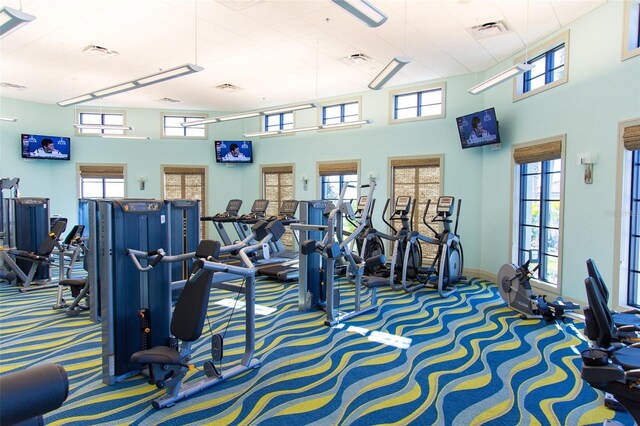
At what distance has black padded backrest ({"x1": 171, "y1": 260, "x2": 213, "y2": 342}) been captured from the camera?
2.99 meters

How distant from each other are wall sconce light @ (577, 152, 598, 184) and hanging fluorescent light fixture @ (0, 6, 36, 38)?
6.48 metres

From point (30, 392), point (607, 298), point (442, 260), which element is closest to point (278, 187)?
point (442, 260)

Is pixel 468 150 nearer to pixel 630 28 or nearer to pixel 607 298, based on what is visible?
pixel 630 28

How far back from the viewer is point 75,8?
544cm

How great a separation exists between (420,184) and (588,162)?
12.5ft

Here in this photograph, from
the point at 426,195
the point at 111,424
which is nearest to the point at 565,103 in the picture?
the point at 426,195

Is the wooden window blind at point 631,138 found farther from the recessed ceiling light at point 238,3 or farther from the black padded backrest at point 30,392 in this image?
the black padded backrest at point 30,392

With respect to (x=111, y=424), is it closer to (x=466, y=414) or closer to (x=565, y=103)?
(x=466, y=414)

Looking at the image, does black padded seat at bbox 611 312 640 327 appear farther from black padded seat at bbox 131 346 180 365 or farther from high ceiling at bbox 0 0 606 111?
high ceiling at bbox 0 0 606 111

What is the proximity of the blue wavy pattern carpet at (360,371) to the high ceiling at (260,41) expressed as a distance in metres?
4.10

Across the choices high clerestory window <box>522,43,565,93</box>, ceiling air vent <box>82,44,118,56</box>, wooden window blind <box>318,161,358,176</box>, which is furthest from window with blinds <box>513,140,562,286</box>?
ceiling air vent <box>82,44,118,56</box>

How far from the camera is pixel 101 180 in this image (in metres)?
11.5

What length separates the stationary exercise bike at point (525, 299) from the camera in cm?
532

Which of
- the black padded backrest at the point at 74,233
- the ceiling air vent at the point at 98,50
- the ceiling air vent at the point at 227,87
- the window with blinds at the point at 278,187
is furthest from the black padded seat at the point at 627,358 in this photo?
the window with blinds at the point at 278,187
